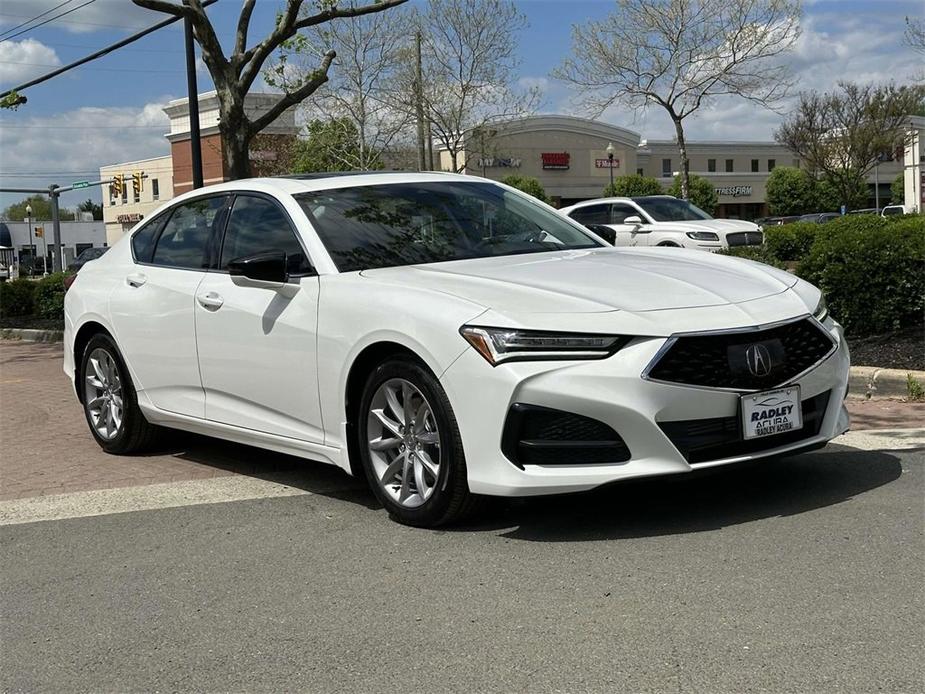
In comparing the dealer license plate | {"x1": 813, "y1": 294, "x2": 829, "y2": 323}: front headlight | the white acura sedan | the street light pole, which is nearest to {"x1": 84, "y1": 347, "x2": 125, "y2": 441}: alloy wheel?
the white acura sedan

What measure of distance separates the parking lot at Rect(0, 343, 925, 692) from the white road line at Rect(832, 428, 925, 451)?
0.10 m

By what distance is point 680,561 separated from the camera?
402cm

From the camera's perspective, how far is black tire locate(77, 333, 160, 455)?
650cm

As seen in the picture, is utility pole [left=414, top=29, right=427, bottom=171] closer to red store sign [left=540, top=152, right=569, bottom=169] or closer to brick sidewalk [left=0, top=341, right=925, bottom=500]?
brick sidewalk [left=0, top=341, right=925, bottom=500]

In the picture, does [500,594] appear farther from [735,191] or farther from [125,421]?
[735,191]

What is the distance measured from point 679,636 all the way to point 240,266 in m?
2.84

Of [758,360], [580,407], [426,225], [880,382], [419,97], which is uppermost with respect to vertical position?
[419,97]

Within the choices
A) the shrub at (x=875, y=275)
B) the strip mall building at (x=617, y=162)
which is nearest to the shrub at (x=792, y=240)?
the shrub at (x=875, y=275)

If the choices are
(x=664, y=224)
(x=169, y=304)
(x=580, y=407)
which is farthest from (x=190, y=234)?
(x=664, y=224)

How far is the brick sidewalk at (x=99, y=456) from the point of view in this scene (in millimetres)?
6129

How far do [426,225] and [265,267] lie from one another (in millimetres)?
888

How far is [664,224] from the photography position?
59.4 ft

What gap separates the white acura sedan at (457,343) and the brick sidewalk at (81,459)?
0.41 meters

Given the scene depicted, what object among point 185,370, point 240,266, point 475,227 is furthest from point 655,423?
point 185,370
